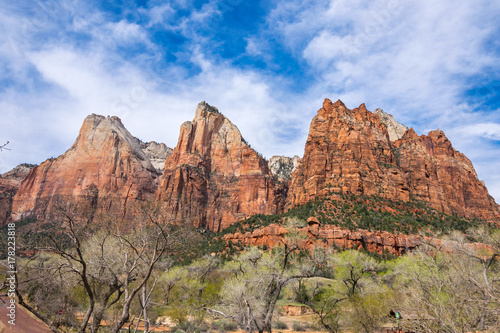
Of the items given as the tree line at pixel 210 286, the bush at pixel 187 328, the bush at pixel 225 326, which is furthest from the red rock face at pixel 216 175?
the bush at pixel 187 328

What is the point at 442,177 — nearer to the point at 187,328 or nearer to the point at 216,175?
the point at 216,175

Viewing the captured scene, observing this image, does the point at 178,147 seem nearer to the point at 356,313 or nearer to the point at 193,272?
the point at 193,272

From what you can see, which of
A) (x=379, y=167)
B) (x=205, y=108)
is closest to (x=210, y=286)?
(x=379, y=167)

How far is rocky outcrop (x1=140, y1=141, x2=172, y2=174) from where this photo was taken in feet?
522

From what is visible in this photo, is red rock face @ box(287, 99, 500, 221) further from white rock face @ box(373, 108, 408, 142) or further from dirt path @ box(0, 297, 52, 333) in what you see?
dirt path @ box(0, 297, 52, 333)

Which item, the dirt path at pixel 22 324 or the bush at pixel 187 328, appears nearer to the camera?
the dirt path at pixel 22 324

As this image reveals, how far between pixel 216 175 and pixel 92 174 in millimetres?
47516

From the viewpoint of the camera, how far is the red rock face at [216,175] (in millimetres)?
106062

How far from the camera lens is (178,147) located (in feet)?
A: 388

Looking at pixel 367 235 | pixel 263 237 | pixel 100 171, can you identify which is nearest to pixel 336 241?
pixel 367 235

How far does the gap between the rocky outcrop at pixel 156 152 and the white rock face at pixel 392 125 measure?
4322 inches

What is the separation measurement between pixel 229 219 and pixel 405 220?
61533 millimetres

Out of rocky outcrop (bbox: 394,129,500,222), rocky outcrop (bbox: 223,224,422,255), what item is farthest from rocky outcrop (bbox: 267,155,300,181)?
rocky outcrop (bbox: 223,224,422,255)

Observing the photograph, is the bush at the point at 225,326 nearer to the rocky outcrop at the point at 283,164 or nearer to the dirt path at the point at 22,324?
the dirt path at the point at 22,324
